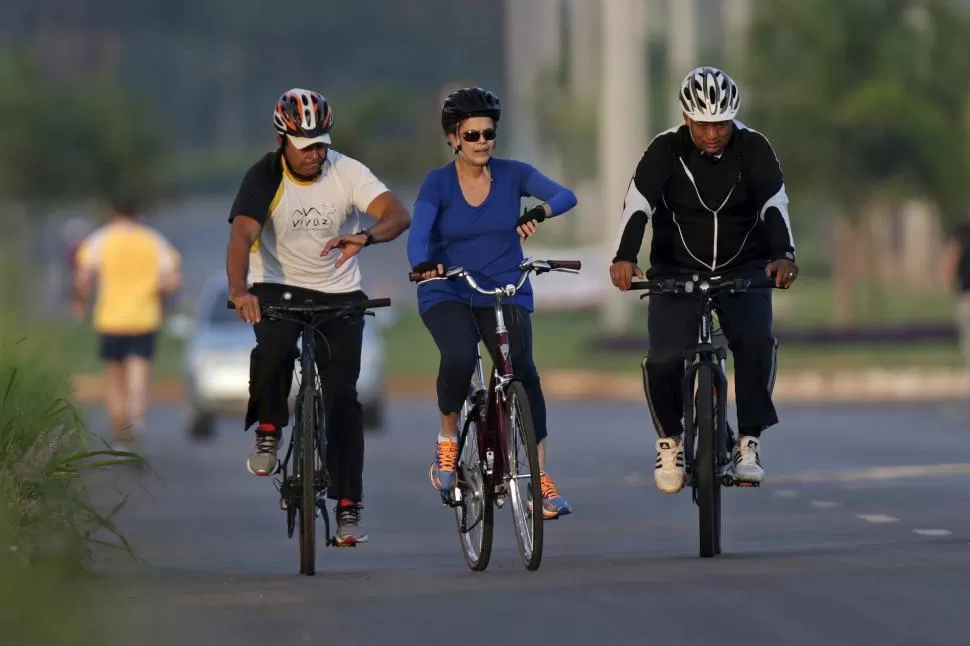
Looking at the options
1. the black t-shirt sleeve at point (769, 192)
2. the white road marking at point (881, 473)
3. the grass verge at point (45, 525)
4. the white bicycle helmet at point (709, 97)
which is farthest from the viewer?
the white road marking at point (881, 473)

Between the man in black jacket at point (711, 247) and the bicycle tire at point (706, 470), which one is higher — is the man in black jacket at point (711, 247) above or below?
above

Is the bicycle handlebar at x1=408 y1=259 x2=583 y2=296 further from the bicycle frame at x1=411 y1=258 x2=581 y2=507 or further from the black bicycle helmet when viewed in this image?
the black bicycle helmet

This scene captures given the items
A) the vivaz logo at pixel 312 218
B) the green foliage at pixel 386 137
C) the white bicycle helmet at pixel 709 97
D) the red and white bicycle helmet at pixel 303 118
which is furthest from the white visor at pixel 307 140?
the green foliage at pixel 386 137

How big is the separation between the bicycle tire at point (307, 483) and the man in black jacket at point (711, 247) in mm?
1349

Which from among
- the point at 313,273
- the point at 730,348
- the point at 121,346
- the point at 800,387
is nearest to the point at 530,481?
the point at 730,348

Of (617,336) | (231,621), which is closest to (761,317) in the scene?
(231,621)

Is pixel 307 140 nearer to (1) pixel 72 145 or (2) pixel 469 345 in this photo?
(2) pixel 469 345

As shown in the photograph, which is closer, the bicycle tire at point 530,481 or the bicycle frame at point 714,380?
the bicycle tire at point 530,481

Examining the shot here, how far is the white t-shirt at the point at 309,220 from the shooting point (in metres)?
11.5

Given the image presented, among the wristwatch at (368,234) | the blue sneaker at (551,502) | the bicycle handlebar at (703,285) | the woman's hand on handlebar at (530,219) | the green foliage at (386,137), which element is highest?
the green foliage at (386,137)

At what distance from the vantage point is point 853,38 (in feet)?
138

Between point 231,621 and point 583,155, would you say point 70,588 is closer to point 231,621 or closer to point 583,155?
point 231,621

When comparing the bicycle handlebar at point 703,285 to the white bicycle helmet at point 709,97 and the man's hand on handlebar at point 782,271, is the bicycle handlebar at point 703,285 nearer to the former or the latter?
the man's hand on handlebar at point 782,271

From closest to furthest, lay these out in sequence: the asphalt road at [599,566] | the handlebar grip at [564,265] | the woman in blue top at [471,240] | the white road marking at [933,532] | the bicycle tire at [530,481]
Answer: the asphalt road at [599,566] < the bicycle tire at [530,481] < the handlebar grip at [564,265] < the woman in blue top at [471,240] < the white road marking at [933,532]
